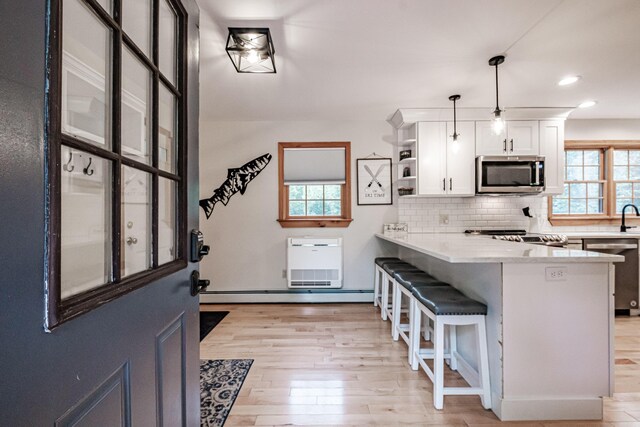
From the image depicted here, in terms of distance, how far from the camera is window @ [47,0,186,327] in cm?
52

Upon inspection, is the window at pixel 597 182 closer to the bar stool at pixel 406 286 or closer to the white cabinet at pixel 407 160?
the white cabinet at pixel 407 160

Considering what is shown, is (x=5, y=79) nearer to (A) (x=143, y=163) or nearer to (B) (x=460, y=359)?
(A) (x=143, y=163)

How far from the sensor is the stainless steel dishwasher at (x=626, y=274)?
3453mm

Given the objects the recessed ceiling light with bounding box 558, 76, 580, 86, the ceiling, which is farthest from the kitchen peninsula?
the recessed ceiling light with bounding box 558, 76, 580, 86

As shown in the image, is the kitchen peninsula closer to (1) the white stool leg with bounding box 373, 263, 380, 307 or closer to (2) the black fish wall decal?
(1) the white stool leg with bounding box 373, 263, 380, 307

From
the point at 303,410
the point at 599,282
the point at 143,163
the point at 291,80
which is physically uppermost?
the point at 291,80

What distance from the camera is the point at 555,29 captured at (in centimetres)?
212

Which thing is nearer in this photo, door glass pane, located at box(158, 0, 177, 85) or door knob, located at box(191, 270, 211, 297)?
door glass pane, located at box(158, 0, 177, 85)

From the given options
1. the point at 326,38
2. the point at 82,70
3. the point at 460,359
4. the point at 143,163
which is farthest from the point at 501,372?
the point at 326,38

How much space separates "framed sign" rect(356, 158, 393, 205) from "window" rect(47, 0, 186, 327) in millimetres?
3205

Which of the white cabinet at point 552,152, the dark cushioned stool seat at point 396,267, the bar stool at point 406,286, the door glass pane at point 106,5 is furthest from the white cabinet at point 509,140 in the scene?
the door glass pane at point 106,5

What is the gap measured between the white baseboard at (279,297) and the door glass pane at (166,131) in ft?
10.7

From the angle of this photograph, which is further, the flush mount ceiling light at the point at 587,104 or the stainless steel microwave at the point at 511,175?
the stainless steel microwave at the point at 511,175

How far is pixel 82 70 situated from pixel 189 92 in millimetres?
519
